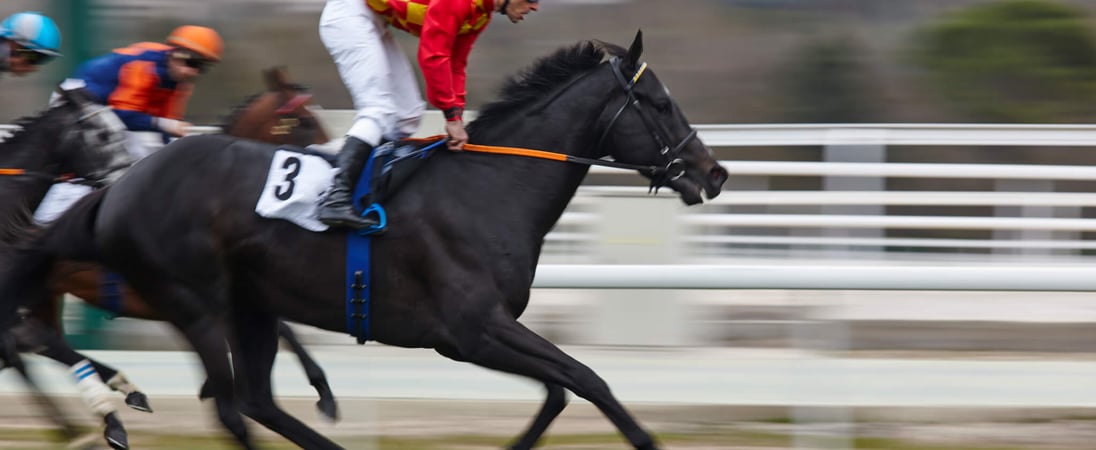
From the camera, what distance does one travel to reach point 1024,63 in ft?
49.7

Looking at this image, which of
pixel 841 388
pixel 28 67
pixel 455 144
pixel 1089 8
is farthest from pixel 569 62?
pixel 1089 8

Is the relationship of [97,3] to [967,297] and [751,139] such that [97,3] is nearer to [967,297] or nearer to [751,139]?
[751,139]

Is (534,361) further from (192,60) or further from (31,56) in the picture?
(31,56)

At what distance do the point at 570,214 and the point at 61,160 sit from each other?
146 inches

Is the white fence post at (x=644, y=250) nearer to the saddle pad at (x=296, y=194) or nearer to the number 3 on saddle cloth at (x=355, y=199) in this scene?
the number 3 on saddle cloth at (x=355, y=199)

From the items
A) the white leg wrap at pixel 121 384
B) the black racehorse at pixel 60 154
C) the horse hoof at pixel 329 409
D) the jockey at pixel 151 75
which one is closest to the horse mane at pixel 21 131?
the black racehorse at pixel 60 154

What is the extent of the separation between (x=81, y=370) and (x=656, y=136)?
215 cm

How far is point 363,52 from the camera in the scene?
14.3 feet

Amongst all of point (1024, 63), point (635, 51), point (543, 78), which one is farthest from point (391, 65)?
point (1024, 63)

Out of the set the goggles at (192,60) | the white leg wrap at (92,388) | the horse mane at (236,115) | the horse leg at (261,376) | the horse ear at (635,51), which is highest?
the horse ear at (635,51)

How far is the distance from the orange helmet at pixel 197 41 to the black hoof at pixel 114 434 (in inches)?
54.7

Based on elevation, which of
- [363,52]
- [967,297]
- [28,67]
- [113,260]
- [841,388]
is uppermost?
[363,52]

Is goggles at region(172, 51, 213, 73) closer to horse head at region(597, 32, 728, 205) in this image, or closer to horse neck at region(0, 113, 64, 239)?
horse neck at region(0, 113, 64, 239)

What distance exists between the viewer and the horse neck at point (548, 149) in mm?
4305
